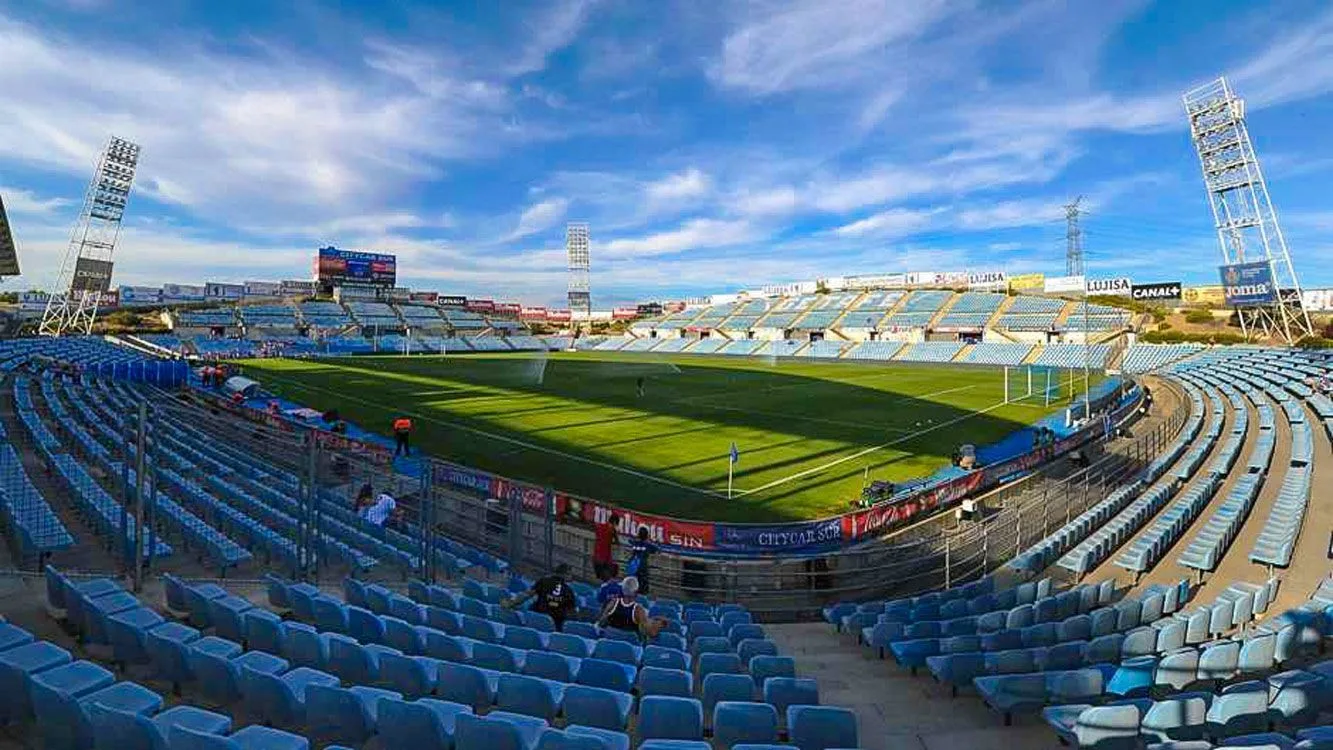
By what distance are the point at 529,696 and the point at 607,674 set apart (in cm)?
93

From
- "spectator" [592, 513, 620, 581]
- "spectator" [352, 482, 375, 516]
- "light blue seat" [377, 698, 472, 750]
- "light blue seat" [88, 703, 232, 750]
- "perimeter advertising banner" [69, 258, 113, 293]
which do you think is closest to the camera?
"light blue seat" [88, 703, 232, 750]

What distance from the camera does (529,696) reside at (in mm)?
5523

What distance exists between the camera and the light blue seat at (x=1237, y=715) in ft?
18.3

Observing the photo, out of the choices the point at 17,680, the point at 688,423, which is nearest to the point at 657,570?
the point at 17,680

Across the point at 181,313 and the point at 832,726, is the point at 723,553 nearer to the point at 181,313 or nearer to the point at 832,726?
the point at 832,726

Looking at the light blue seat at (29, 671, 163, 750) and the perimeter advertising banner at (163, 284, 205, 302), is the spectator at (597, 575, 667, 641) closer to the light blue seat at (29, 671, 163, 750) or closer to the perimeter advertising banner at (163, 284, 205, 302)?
the light blue seat at (29, 671, 163, 750)

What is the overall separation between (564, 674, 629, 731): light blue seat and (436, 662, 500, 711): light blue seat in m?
0.74

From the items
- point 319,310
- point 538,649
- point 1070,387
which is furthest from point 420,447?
point 319,310

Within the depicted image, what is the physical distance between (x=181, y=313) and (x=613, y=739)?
121m

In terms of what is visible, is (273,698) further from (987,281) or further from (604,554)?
(987,281)

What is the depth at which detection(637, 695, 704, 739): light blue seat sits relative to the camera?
16.9ft

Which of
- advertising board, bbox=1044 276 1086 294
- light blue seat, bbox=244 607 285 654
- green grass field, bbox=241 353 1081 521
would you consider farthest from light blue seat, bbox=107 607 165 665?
advertising board, bbox=1044 276 1086 294

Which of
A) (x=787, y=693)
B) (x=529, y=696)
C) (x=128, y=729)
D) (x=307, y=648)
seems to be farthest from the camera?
(x=787, y=693)

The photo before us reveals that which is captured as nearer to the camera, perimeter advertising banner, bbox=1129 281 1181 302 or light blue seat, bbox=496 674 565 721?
light blue seat, bbox=496 674 565 721
